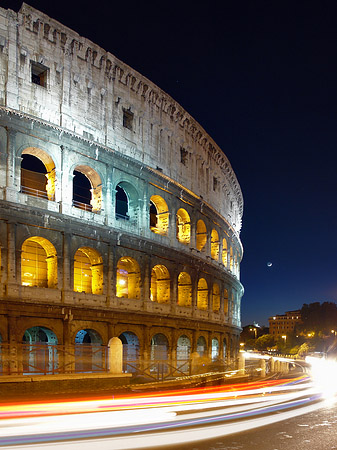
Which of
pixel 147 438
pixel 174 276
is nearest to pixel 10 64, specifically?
pixel 174 276

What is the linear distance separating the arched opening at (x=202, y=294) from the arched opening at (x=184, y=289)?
108 inches

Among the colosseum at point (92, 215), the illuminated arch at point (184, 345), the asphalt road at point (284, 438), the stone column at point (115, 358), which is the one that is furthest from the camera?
the illuminated arch at point (184, 345)

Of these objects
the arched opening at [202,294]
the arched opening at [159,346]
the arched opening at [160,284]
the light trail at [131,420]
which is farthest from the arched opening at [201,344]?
the light trail at [131,420]

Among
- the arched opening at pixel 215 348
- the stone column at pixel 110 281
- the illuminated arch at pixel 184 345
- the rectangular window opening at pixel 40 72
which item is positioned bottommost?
the arched opening at pixel 215 348

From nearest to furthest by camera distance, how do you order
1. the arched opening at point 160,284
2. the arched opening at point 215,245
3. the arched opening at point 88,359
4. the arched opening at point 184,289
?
the arched opening at point 88,359 → the arched opening at point 160,284 → the arched opening at point 184,289 → the arched opening at point 215,245

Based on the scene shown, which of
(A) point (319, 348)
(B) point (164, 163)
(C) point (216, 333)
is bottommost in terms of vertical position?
(A) point (319, 348)

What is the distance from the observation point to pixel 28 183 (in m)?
28.9

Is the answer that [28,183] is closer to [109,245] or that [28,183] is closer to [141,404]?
[109,245]

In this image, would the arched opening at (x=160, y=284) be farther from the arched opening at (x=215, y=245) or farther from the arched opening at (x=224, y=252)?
the arched opening at (x=224, y=252)

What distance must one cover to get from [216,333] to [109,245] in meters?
14.1

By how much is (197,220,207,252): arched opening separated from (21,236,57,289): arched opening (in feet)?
44.0

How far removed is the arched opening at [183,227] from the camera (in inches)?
1282

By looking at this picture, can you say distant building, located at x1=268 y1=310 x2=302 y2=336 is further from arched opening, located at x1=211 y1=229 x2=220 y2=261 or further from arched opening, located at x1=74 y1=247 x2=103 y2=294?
arched opening, located at x1=74 y1=247 x2=103 y2=294

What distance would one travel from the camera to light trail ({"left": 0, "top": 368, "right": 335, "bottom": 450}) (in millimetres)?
7609
